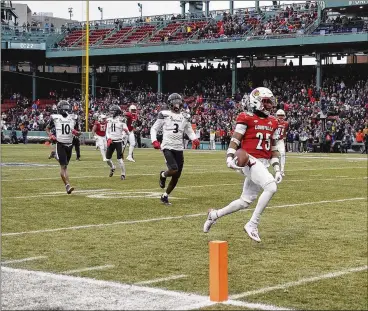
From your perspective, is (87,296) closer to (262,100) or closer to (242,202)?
(242,202)

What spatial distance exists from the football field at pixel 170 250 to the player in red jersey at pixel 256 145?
0.49m

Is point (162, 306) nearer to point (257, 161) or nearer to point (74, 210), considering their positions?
point (257, 161)

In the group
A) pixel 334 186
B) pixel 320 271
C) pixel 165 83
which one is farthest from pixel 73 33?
pixel 320 271

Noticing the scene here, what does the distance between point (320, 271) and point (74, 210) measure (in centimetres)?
583

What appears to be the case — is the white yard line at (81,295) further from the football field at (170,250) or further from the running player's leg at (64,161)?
the running player's leg at (64,161)

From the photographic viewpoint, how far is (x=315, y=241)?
8.96 m

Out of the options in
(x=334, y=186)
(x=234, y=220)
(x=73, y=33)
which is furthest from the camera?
(x=73, y=33)

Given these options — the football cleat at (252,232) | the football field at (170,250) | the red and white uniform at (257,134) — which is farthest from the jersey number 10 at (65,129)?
the football cleat at (252,232)

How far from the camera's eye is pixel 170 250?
8164 mm

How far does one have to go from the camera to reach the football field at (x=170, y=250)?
5902 mm

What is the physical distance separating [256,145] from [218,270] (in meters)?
3.89

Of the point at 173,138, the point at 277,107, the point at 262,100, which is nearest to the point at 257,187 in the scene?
the point at 262,100

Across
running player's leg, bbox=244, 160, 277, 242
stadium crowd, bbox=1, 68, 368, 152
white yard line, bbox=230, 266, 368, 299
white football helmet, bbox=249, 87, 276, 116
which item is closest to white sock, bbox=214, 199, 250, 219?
running player's leg, bbox=244, 160, 277, 242

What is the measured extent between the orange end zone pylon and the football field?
97 mm
